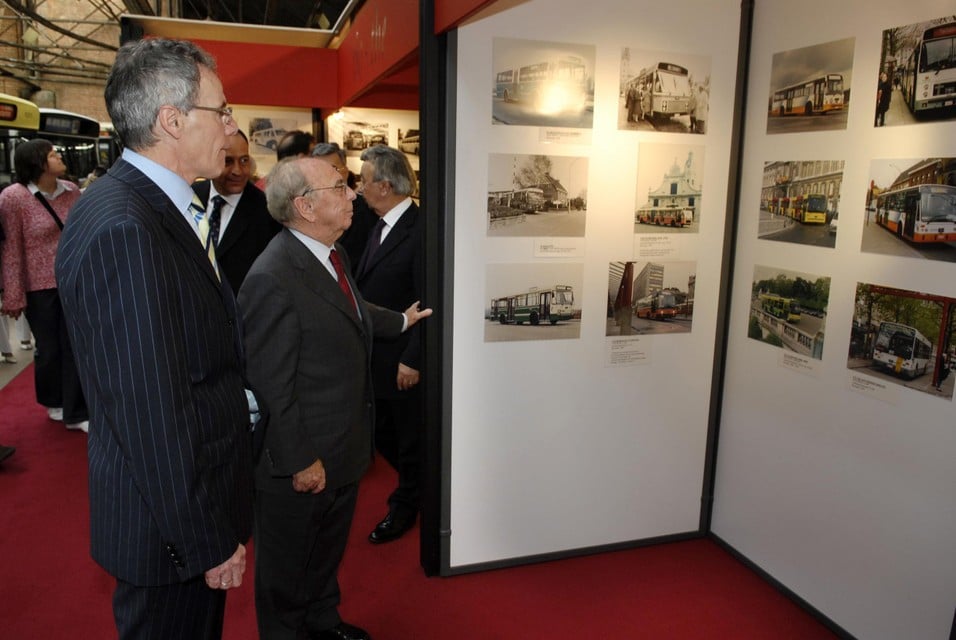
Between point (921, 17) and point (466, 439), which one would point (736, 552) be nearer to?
point (466, 439)

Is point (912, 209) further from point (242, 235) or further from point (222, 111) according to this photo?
point (242, 235)

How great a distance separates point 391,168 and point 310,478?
1.52 meters

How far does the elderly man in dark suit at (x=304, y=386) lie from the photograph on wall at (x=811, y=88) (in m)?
1.74

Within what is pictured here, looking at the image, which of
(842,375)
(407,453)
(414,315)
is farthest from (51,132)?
(842,375)

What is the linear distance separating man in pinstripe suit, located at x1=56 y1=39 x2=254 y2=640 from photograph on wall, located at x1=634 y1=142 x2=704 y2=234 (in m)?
1.85

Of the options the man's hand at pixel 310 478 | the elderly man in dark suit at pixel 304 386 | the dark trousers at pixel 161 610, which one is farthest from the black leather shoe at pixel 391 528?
the dark trousers at pixel 161 610

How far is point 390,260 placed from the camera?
123 inches

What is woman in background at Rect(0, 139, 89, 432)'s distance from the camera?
439 cm

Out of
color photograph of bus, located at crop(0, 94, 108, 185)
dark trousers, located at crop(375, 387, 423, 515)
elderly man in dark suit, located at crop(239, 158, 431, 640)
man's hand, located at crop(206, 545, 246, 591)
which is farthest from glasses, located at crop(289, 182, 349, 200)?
color photograph of bus, located at crop(0, 94, 108, 185)

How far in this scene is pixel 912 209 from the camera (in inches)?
85.7

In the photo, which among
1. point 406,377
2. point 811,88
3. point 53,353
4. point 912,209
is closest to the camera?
point 912,209

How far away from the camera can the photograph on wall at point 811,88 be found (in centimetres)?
241

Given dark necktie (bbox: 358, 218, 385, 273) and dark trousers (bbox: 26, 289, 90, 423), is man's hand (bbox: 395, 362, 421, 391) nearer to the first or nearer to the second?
dark necktie (bbox: 358, 218, 385, 273)

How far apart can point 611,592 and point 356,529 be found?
4.18 feet
